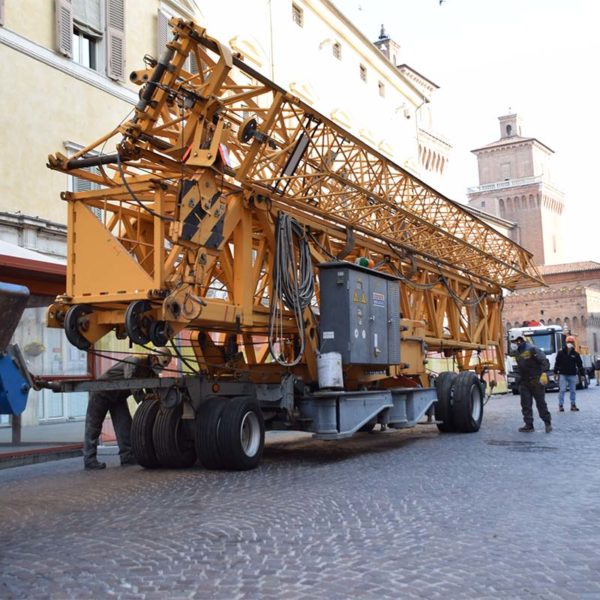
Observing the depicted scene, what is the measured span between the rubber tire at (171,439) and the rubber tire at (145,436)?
8cm

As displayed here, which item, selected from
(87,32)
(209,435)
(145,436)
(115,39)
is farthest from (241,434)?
(115,39)

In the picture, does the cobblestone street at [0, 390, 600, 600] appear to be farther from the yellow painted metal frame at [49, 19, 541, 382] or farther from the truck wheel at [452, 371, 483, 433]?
the truck wheel at [452, 371, 483, 433]

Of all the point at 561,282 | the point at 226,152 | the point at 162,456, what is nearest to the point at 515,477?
the point at 162,456

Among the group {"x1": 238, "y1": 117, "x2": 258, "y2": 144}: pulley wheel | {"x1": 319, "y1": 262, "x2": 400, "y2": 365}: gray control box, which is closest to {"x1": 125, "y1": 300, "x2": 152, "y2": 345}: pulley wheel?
{"x1": 238, "y1": 117, "x2": 258, "y2": 144}: pulley wheel

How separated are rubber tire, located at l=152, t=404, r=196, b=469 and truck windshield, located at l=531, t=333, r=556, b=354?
27.5 meters

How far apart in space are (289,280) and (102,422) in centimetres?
332

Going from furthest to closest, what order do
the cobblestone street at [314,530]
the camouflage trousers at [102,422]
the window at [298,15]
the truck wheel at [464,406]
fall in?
the window at [298,15], the truck wheel at [464,406], the camouflage trousers at [102,422], the cobblestone street at [314,530]

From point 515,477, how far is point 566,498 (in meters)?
1.32

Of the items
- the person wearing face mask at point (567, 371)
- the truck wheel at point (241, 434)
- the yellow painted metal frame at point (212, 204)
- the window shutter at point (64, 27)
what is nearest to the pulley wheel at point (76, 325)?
the yellow painted metal frame at point (212, 204)

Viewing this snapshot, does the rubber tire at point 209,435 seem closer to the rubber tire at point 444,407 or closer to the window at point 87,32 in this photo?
the rubber tire at point 444,407

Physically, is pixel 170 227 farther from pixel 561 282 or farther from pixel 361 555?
pixel 561 282

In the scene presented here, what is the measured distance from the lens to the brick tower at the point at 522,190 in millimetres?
108438

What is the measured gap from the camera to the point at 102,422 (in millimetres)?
11188

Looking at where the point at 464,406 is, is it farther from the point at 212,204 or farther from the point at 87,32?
the point at 87,32
